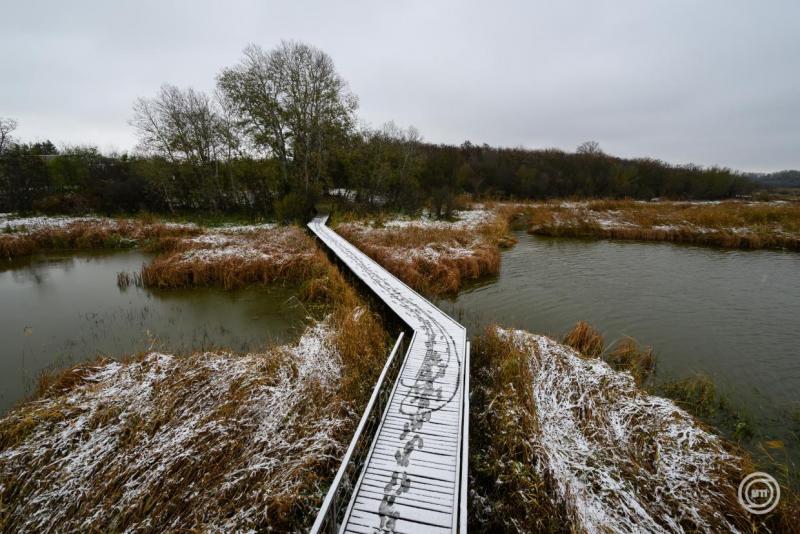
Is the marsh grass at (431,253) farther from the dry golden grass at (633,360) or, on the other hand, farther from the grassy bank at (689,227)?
the grassy bank at (689,227)

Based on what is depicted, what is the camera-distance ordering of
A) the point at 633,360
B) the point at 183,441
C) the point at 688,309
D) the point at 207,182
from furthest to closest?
the point at 207,182 < the point at 688,309 < the point at 633,360 < the point at 183,441

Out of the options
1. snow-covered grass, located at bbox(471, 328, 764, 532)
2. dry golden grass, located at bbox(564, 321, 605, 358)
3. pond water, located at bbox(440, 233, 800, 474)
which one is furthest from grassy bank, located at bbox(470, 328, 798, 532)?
pond water, located at bbox(440, 233, 800, 474)

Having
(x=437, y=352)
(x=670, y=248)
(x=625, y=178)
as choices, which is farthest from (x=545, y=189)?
(x=437, y=352)

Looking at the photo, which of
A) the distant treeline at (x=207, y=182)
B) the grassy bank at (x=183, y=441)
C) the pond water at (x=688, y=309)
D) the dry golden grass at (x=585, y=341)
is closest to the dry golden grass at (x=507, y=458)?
the grassy bank at (x=183, y=441)

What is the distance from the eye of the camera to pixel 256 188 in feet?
80.3

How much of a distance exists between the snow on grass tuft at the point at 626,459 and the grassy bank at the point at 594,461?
0.04 feet

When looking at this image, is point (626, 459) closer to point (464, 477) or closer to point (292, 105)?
point (464, 477)

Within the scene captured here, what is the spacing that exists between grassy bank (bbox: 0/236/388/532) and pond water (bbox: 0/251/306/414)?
4.17 feet

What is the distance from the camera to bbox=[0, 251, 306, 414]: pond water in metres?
6.77

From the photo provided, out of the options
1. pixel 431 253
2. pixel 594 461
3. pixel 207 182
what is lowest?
pixel 594 461

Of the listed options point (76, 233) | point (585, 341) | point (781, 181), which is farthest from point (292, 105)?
point (781, 181)

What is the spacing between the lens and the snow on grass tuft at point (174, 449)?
3275mm

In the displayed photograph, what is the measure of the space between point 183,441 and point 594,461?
4.99 meters

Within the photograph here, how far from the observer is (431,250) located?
531 inches
